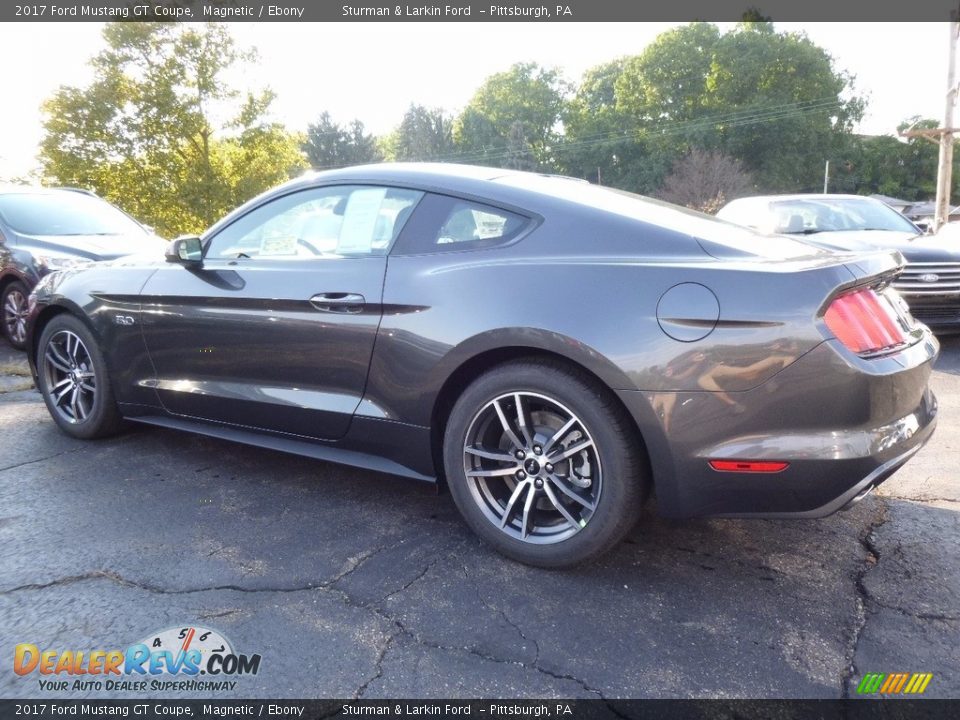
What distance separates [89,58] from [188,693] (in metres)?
23.6

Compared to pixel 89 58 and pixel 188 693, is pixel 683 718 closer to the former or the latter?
pixel 188 693

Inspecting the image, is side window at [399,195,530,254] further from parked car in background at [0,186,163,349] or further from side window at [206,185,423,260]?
parked car in background at [0,186,163,349]

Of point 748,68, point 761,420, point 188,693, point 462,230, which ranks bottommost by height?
point 188,693

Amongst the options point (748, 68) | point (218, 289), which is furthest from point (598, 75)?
point (218, 289)

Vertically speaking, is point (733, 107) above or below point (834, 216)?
above

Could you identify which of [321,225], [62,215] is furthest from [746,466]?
[62,215]

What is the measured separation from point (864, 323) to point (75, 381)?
4.03 m

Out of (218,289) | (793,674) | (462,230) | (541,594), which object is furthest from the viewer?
(218,289)

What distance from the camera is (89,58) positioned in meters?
21.0

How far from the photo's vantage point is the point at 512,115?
77.7 m

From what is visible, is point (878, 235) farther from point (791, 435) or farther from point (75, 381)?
point (75, 381)

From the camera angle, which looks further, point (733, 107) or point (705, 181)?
point (733, 107)

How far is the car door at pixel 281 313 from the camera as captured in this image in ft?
10.1

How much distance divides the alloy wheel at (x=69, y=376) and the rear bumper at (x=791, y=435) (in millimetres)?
3228
